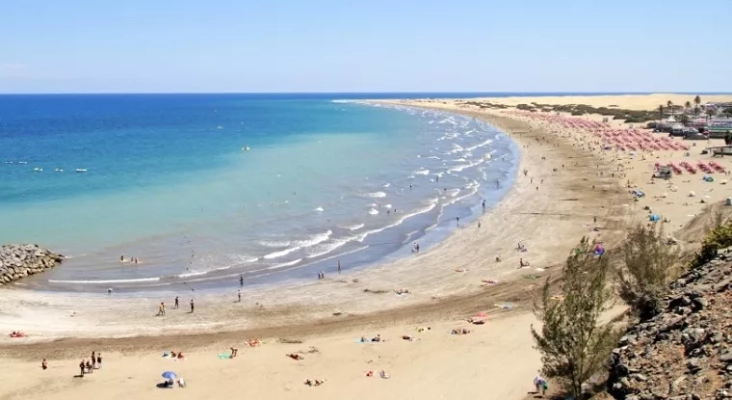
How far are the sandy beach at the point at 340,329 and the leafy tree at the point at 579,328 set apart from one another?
4878 mm

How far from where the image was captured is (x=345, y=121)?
159000 mm

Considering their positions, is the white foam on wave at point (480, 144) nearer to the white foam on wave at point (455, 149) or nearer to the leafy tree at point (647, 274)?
the white foam on wave at point (455, 149)

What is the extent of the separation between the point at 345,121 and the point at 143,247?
400 ft

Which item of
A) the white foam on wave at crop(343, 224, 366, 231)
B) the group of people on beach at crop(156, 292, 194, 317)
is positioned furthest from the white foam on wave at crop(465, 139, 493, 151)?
the group of people on beach at crop(156, 292, 194, 317)

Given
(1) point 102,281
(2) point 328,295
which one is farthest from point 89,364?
(1) point 102,281

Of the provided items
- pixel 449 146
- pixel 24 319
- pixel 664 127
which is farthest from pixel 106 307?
pixel 664 127

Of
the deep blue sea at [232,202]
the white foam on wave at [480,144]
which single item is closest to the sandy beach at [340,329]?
the deep blue sea at [232,202]

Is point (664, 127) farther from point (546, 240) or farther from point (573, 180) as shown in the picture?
point (546, 240)

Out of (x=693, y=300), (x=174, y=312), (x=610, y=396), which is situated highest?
(x=693, y=300)

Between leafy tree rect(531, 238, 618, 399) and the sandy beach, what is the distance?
192 inches

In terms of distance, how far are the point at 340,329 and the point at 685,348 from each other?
16.6m

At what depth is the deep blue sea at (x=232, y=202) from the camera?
3684 centimetres

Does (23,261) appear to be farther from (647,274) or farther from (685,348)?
(685,348)

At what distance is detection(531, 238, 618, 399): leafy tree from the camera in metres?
14.0
